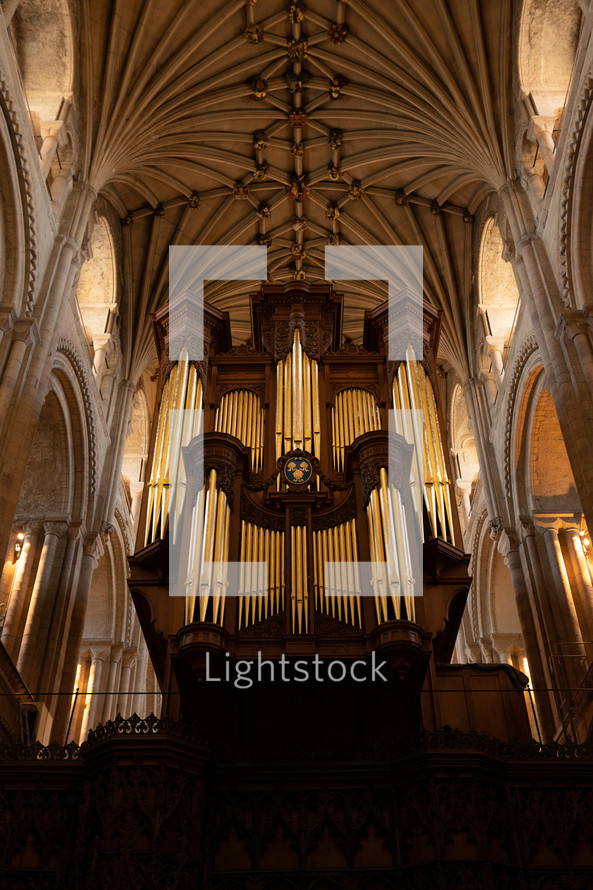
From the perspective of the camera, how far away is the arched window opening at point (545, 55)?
618 inches

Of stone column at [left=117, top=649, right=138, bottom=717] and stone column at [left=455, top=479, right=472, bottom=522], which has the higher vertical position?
stone column at [left=455, top=479, right=472, bottom=522]

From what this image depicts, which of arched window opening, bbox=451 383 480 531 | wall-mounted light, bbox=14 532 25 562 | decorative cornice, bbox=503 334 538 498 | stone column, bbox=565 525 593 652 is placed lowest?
stone column, bbox=565 525 593 652

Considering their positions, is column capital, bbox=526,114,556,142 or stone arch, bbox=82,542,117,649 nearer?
column capital, bbox=526,114,556,142

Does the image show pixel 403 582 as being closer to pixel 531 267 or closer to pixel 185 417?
pixel 185 417

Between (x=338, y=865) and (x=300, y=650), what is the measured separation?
210cm

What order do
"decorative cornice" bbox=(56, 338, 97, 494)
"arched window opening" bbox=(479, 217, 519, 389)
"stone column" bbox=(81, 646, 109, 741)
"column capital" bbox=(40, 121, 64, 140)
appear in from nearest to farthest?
"column capital" bbox=(40, 121, 64, 140), "decorative cornice" bbox=(56, 338, 97, 494), "stone column" bbox=(81, 646, 109, 741), "arched window opening" bbox=(479, 217, 519, 389)

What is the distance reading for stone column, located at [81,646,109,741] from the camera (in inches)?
715

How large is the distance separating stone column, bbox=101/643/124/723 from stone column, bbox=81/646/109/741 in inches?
5.6

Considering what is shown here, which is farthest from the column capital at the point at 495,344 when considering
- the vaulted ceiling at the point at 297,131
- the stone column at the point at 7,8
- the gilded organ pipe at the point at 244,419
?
the stone column at the point at 7,8

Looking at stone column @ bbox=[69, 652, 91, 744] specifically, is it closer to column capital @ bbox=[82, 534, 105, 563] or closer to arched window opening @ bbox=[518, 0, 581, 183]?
column capital @ bbox=[82, 534, 105, 563]

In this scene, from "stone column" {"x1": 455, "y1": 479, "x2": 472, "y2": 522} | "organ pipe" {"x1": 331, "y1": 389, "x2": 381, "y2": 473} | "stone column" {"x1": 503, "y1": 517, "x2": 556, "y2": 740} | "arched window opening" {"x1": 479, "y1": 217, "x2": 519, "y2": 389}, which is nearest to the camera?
"organ pipe" {"x1": 331, "y1": 389, "x2": 381, "y2": 473}

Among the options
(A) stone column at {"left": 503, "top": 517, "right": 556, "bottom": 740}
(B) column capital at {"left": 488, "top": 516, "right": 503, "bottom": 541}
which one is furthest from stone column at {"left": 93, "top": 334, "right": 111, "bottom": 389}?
(A) stone column at {"left": 503, "top": 517, "right": 556, "bottom": 740}

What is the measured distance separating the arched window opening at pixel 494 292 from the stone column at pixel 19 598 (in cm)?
1078

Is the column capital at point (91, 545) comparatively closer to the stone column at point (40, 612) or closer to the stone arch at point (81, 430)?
the stone arch at point (81, 430)
